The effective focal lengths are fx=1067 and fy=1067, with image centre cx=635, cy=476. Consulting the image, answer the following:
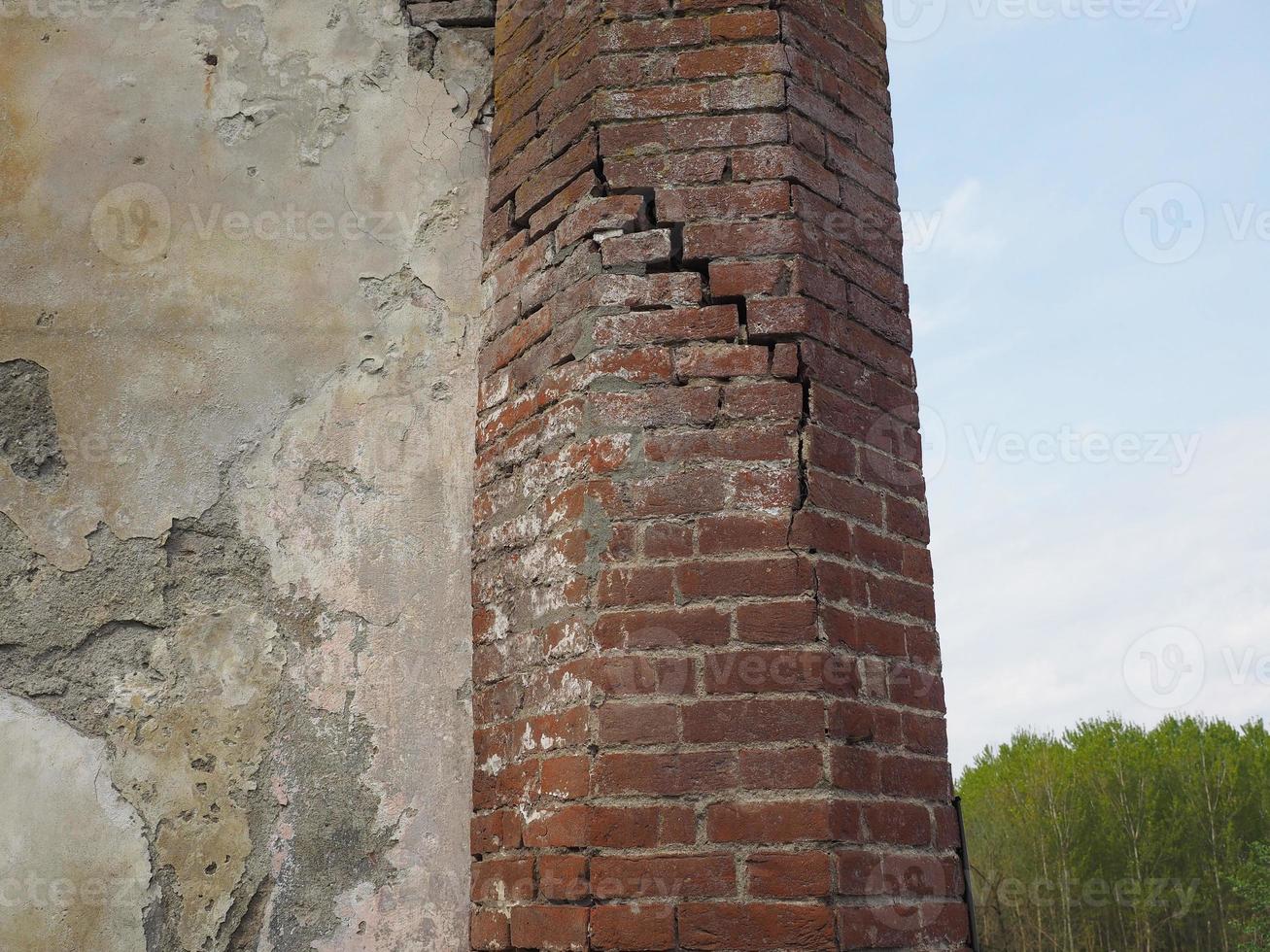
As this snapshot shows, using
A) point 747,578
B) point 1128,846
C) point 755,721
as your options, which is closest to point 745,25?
point 747,578

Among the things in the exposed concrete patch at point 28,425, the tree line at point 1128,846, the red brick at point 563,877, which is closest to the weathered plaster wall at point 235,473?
the exposed concrete patch at point 28,425

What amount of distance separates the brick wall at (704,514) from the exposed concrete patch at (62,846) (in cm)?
76

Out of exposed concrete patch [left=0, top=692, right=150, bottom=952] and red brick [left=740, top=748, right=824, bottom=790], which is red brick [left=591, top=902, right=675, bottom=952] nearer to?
red brick [left=740, top=748, right=824, bottom=790]

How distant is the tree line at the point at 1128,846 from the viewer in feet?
36.5

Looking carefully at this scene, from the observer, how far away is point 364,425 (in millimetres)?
2641

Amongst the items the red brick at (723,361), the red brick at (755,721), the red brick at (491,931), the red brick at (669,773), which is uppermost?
the red brick at (723,361)

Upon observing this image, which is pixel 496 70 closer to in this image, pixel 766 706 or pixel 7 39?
pixel 7 39

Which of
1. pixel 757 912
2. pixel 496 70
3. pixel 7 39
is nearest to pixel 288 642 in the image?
pixel 757 912

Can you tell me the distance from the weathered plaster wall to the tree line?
32.3 feet

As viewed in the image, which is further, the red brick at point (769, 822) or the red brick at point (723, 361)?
the red brick at point (723, 361)

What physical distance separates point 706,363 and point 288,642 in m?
1.16

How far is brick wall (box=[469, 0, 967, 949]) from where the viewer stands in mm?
1967

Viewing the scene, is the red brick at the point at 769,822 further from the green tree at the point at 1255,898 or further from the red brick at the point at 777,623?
the green tree at the point at 1255,898

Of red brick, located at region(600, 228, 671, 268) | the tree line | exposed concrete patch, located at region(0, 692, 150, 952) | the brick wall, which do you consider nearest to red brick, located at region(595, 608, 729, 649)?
the brick wall
